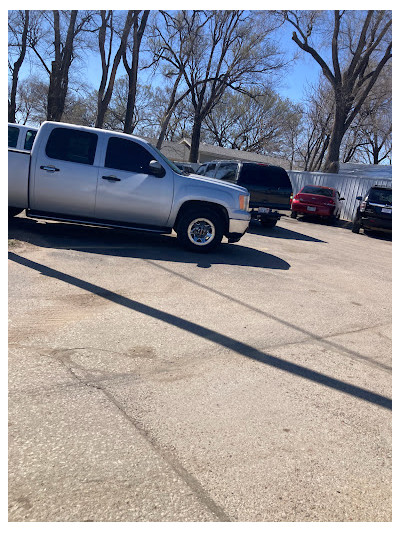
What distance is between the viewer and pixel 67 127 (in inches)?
306

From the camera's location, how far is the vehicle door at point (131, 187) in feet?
25.3

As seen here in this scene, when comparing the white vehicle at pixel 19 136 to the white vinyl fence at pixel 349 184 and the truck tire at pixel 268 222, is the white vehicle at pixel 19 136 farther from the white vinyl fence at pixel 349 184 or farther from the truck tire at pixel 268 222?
the white vinyl fence at pixel 349 184

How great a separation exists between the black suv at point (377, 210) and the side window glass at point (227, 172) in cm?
541

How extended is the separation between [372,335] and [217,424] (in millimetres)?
2828

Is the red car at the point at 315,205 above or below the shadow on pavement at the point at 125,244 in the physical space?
above

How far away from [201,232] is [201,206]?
1.59 feet

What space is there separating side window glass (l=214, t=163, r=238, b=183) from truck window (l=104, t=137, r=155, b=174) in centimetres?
529

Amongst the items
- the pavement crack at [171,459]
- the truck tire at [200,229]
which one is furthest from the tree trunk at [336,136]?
the pavement crack at [171,459]

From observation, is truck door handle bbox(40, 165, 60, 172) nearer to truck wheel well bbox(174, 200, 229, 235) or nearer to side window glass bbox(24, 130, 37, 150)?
truck wheel well bbox(174, 200, 229, 235)

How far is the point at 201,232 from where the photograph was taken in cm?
819

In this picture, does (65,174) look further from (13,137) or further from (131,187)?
(13,137)

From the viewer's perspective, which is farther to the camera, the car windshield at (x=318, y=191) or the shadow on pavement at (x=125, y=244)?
the car windshield at (x=318, y=191)

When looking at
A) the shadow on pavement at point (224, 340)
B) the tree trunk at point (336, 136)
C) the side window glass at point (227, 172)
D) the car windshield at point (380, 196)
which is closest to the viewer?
the shadow on pavement at point (224, 340)

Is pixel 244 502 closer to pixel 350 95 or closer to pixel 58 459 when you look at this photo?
pixel 58 459
